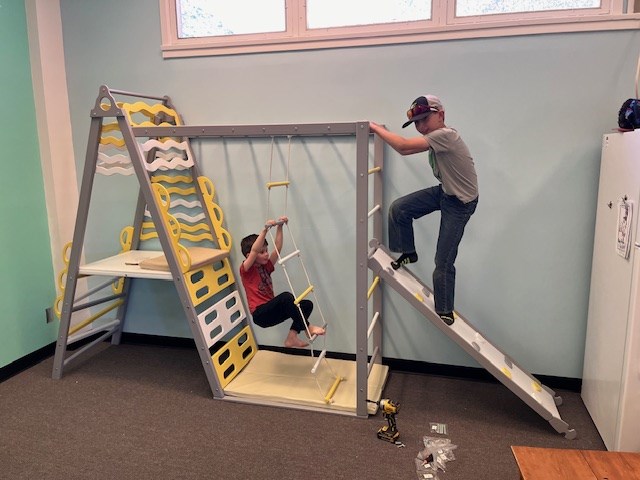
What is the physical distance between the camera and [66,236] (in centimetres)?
348

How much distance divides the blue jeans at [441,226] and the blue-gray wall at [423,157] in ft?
1.12

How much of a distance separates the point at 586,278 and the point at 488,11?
155 cm

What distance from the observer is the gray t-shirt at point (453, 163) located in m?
2.35

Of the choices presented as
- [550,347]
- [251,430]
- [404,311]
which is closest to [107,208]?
[251,430]

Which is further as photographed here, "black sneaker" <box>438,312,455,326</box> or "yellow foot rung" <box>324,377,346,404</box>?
"yellow foot rung" <box>324,377,346,404</box>

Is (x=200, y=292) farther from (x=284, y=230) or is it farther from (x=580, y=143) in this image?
(x=580, y=143)

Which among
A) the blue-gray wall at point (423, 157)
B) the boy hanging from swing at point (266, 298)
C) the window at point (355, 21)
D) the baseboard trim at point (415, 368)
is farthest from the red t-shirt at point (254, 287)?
the window at point (355, 21)

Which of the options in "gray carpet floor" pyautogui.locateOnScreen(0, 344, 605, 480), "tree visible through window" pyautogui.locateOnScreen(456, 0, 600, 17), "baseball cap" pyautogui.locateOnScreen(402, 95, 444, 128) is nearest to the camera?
"gray carpet floor" pyautogui.locateOnScreen(0, 344, 605, 480)

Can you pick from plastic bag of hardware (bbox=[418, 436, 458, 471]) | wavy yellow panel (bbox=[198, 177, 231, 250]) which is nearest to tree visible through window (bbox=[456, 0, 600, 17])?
wavy yellow panel (bbox=[198, 177, 231, 250])

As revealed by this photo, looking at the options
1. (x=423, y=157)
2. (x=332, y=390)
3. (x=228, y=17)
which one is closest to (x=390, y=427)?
(x=332, y=390)

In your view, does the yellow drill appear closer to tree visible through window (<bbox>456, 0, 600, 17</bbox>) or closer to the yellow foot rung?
the yellow foot rung

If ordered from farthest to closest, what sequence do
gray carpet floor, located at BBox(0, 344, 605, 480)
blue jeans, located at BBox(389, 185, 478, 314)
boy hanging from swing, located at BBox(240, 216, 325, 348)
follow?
boy hanging from swing, located at BBox(240, 216, 325, 348)
blue jeans, located at BBox(389, 185, 478, 314)
gray carpet floor, located at BBox(0, 344, 605, 480)

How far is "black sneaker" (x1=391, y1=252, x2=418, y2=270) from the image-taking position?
268cm

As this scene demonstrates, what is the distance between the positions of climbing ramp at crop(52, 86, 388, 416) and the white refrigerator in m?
1.10
